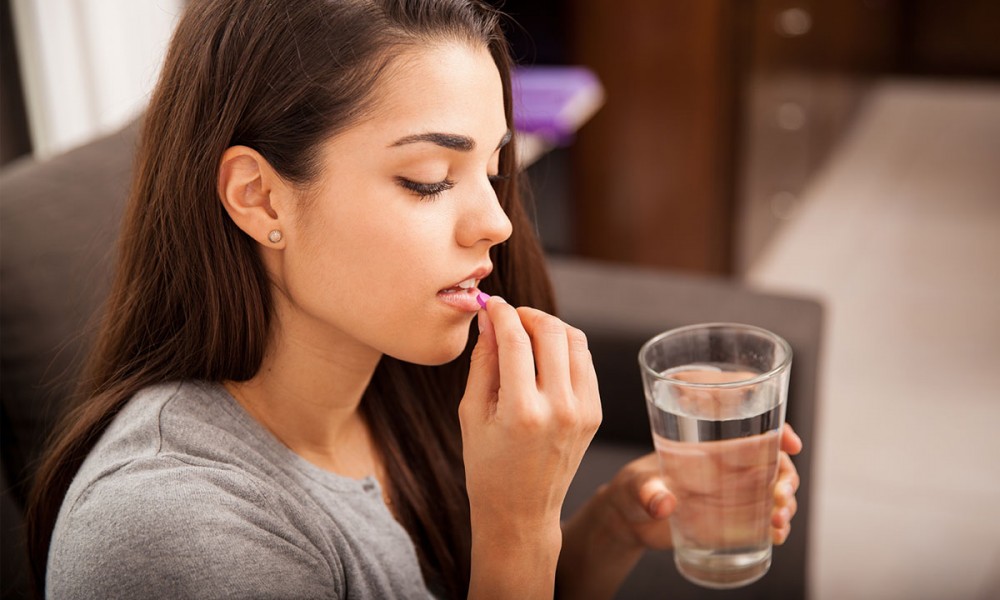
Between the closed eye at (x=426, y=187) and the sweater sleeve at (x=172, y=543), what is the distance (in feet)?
0.91

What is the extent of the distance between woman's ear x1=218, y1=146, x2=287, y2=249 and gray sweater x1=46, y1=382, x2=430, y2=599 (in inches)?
6.3

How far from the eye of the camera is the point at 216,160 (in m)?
0.93

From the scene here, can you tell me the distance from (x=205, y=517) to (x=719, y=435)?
1.40 ft

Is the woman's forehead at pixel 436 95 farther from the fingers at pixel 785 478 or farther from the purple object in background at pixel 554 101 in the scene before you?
the purple object in background at pixel 554 101

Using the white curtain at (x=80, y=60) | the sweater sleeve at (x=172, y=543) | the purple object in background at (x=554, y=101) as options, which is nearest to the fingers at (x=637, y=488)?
the sweater sleeve at (x=172, y=543)

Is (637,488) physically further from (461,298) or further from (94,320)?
(94,320)

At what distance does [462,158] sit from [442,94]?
55 mm

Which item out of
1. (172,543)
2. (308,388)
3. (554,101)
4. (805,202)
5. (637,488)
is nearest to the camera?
(172,543)

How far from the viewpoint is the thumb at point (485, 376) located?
3.04ft

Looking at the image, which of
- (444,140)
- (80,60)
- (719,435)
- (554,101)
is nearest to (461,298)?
(444,140)

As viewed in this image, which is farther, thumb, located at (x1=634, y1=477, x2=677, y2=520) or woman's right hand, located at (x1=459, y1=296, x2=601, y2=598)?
thumb, located at (x1=634, y1=477, x2=677, y2=520)

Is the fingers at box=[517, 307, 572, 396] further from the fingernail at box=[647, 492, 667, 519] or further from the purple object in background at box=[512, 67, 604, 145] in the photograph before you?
the purple object in background at box=[512, 67, 604, 145]

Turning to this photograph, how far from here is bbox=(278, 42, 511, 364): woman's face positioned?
0.92 m

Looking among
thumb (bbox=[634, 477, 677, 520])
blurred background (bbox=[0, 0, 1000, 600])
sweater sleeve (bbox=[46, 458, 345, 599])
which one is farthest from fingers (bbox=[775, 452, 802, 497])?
blurred background (bbox=[0, 0, 1000, 600])
